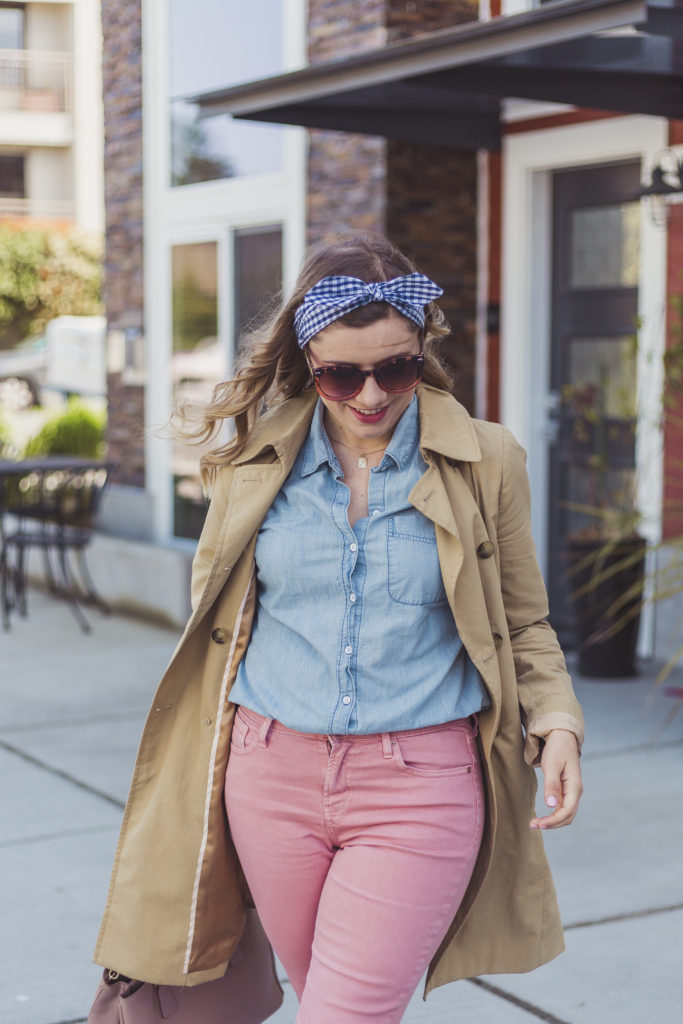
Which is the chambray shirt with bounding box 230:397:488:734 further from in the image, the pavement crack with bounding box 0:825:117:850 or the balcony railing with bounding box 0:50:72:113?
the balcony railing with bounding box 0:50:72:113

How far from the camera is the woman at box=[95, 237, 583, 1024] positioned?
2.23 meters

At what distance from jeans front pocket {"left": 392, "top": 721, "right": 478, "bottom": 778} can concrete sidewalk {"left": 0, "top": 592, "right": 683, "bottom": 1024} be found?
141 cm

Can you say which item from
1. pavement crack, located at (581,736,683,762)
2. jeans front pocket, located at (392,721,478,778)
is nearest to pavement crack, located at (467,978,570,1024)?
jeans front pocket, located at (392,721,478,778)

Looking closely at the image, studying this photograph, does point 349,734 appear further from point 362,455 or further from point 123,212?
point 123,212

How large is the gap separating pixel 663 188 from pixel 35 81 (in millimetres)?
33371

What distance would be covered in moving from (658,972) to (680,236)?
4271mm

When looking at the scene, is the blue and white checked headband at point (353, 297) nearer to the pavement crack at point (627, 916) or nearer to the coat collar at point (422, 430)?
the coat collar at point (422, 430)

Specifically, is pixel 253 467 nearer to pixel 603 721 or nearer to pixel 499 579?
pixel 499 579

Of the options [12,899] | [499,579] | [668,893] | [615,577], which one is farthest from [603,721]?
[499,579]

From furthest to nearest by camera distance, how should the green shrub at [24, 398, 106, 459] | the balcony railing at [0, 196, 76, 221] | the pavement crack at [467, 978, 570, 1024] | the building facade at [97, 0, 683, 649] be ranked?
1. the balcony railing at [0, 196, 76, 221]
2. the green shrub at [24, 398, 106, 459]
3. the building facade at [97, 0, 683, 649]
4. the pavement crack at [467, 978, 570, 1024]

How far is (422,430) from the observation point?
2.39 m

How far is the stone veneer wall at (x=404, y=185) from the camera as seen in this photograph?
7625mm

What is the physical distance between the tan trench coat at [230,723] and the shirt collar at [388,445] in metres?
0.02

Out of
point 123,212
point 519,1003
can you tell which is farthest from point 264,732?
point 123,212
